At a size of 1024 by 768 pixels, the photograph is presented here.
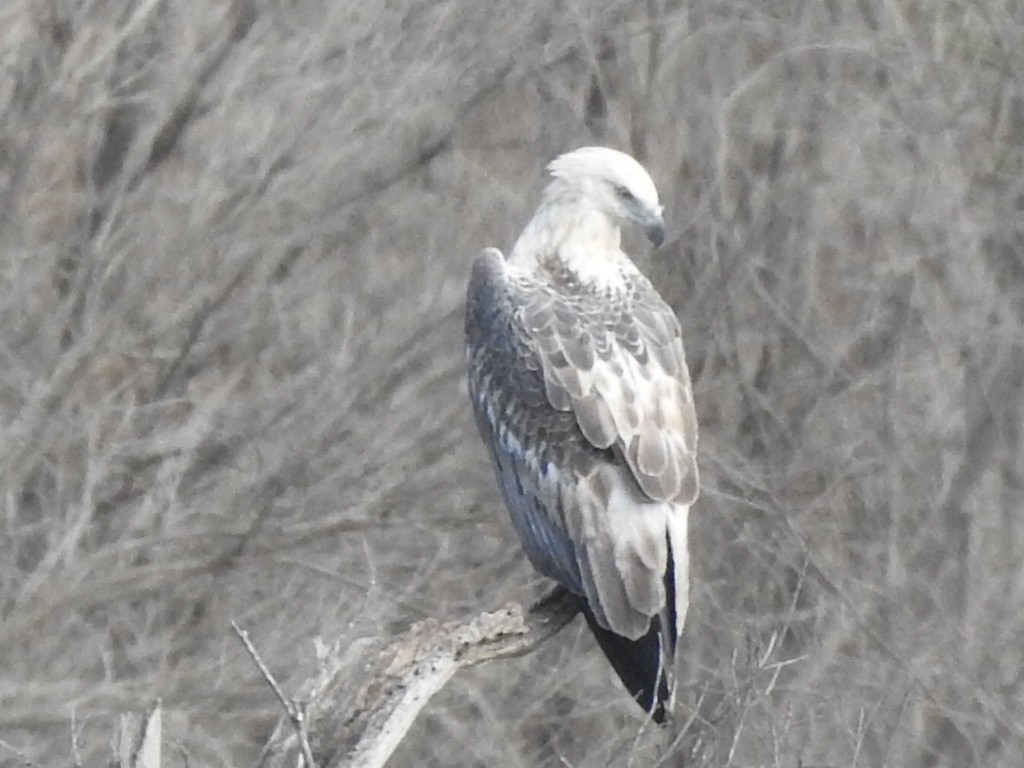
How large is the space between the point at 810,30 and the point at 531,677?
4.12m

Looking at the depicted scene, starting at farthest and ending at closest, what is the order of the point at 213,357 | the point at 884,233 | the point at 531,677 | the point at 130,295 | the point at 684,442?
the point at 884,233 < the point at 531,677 < the point at 213,357 < the point at 130,295 < the point at 684,442

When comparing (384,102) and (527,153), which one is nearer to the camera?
(384,102)

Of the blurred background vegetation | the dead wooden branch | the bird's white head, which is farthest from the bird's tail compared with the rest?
the blurred background vegetation

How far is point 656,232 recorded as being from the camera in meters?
7.18

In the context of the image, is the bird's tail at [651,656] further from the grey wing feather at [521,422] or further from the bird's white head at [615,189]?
the bird's white head at [615,189]

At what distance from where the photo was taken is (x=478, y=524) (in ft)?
37.7

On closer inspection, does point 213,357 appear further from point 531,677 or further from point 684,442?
point 684,442

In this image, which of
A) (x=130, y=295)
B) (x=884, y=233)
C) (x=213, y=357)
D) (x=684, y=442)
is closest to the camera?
(x=684, y=442)

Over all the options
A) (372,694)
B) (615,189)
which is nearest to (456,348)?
(615,189)

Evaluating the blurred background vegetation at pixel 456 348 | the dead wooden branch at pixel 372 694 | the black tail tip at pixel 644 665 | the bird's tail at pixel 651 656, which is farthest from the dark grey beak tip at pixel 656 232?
the blurred background vegetation at pixel 456 348

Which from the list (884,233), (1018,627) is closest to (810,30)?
(884,233)

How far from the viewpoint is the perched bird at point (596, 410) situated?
21.3 ft

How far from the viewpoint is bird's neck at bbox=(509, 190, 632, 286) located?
7188 millimetres

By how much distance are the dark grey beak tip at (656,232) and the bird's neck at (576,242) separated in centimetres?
14
